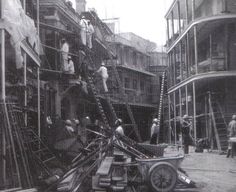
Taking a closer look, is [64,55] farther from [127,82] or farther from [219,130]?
[127,82]

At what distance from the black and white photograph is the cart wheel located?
0.02 metres

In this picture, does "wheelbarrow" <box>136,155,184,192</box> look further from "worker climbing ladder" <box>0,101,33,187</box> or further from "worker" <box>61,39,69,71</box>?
"worker" <box>61,39,69,71</box>

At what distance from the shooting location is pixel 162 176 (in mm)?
9797

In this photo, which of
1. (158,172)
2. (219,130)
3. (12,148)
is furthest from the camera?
(219,130)

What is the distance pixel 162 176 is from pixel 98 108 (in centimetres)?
1518

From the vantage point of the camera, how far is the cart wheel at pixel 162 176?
973cm

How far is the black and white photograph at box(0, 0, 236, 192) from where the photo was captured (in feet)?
33.9

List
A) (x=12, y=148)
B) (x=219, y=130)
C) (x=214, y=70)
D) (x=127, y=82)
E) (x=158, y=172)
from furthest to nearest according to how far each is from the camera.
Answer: (x=127, y=82) → (x=214, y=70) → (x=219, y=130) → (x=12, y=148) → (x=158, y=172)

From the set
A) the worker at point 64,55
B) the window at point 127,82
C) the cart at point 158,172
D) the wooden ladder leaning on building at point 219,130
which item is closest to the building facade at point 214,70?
the wooden ladder leaning on building at point 219,130

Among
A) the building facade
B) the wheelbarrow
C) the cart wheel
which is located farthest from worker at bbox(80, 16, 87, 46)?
the cart wheel

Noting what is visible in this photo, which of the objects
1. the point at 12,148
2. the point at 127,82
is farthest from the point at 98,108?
the point at 127,82

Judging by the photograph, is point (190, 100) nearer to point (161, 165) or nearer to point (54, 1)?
point (54, 1)

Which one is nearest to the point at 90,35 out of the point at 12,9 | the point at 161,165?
the point at 12,9

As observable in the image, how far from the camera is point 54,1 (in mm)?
23141
